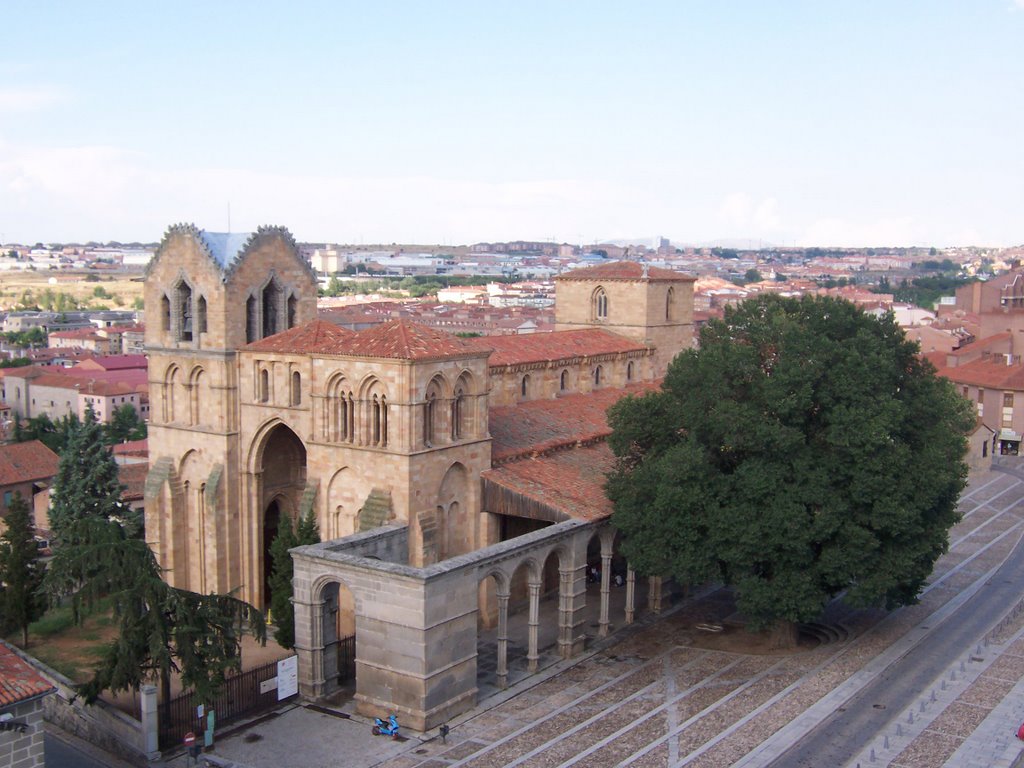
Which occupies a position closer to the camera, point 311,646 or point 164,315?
point 311,646

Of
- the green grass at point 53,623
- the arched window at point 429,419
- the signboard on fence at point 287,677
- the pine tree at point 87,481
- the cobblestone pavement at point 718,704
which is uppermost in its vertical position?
the arched window at point 429,419

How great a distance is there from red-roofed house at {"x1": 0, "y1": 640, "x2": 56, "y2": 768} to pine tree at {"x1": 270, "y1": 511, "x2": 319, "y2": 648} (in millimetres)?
12091

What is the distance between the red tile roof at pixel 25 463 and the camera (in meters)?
67.9

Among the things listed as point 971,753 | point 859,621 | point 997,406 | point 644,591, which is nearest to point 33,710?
point 971,753

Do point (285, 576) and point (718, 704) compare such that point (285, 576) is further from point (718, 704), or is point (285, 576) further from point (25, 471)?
point (25, 471)

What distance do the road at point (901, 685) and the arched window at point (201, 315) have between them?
26.2 metres

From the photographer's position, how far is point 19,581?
39.6 meters

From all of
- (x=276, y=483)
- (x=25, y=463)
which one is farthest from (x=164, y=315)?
(x=25, y=463)

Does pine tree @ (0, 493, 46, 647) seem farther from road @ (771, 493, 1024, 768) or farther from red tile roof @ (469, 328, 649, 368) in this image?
road @ (771, 493, 1024, 768)

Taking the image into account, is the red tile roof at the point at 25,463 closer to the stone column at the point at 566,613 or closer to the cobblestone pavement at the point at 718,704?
the stone column at the point at 566,613

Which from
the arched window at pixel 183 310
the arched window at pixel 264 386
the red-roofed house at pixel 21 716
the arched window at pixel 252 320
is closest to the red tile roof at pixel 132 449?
the arched window at pixel 183 310

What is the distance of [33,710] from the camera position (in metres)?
23.5

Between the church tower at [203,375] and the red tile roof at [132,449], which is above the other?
the church tower at [203,375]

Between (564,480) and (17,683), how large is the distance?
22332mm
